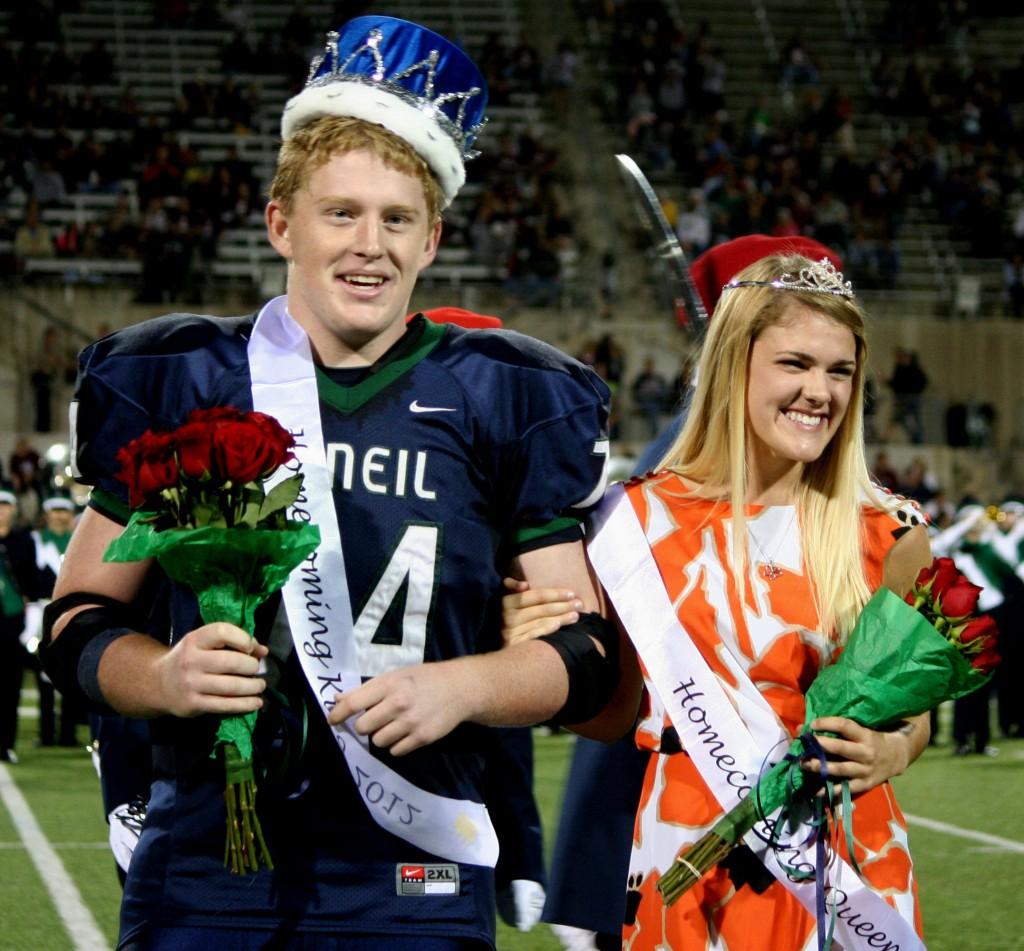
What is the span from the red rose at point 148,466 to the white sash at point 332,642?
0.21 metres

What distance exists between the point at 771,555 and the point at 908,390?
2064 cm

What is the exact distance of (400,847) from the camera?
7.95ft

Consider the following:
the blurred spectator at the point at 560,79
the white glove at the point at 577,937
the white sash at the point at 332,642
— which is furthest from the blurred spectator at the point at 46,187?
the white sash at the point at 332,642

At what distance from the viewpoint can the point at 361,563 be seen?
247 centimetres

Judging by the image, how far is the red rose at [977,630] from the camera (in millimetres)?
2945

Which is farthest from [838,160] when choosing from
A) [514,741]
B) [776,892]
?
[776,892]

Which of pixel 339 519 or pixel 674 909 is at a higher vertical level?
pixel 339 519

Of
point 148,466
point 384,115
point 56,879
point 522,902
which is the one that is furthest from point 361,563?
point 56,879

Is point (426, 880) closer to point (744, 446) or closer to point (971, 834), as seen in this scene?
point (744, 446)

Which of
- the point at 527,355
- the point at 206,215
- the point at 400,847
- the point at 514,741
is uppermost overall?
the point at 206,215

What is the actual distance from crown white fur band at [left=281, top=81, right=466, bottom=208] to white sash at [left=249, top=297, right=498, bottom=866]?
0.34 m

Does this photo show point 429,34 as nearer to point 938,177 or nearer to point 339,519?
point 339,519

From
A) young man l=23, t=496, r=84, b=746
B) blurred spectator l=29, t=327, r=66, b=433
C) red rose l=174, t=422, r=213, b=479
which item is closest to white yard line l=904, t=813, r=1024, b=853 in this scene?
young man l=23, t=496, r=84, b=746

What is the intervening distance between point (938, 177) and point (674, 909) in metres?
26.8
